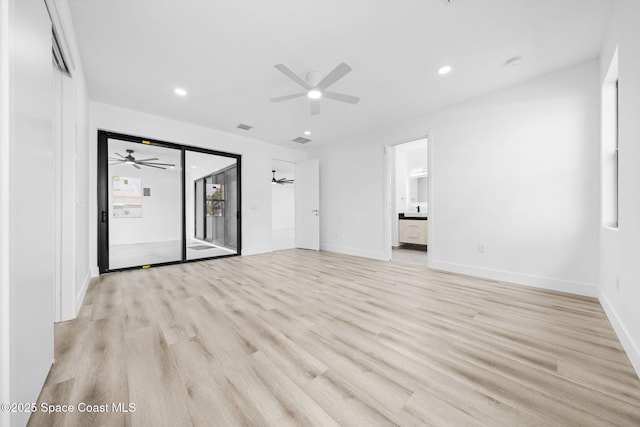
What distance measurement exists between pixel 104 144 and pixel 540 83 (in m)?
6.40

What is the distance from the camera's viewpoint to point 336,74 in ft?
8.02

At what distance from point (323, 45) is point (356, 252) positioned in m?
3.92

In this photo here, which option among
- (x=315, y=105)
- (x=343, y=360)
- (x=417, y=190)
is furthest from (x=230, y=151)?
(x=417, y=190)

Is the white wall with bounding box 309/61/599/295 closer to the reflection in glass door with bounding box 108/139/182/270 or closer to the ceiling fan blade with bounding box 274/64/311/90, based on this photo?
the ceiling fan blade with bounding box 274/64/311/90

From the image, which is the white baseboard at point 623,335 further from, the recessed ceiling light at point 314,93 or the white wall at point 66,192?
the white wall at point 66,192

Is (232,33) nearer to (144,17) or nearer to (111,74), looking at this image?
(144,17)

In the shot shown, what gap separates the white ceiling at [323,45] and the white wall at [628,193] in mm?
456

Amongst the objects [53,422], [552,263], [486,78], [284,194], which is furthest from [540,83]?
[284,194]

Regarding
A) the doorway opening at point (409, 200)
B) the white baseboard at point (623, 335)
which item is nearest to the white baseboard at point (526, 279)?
the white baseboard at point (623, 335)

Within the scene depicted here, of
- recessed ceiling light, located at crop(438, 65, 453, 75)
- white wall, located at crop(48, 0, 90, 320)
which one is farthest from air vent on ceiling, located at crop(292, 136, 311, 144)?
white wall, located at crop(48, 0, 90, 320)

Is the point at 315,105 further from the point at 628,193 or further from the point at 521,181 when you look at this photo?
the point at 628,193

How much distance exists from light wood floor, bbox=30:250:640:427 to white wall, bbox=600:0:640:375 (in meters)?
0.20

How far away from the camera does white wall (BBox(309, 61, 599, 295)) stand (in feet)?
8.80

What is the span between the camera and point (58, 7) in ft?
5.32
